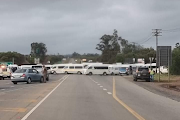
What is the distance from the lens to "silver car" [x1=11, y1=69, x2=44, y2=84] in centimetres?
3225

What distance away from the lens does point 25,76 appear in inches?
1273

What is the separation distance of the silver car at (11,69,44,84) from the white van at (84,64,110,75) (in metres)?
35.4

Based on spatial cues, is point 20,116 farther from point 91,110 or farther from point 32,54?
point 32,54

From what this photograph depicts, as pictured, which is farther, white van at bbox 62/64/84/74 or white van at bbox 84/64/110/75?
white van at bbox 62/64/84/74

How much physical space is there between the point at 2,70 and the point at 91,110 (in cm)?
3366

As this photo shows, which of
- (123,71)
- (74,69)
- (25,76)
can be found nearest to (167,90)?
→ (25,76)

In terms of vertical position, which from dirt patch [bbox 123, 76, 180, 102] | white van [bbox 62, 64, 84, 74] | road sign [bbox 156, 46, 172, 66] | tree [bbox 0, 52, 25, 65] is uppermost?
tree [bbox 0, 52, 25, 65]

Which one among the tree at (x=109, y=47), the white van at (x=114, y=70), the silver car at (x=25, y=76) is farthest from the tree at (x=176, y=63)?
the tree at (x=109, y=47)

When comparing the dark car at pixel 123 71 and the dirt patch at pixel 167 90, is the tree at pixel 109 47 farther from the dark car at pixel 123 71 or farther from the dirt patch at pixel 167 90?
the dirt patch at pixel 167 90

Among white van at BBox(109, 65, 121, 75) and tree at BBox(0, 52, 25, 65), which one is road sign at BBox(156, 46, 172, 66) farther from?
tree at BBox(0, 52, 25, 65)

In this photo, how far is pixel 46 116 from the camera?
37.8 feet

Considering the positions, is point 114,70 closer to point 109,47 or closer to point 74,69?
point 74,69

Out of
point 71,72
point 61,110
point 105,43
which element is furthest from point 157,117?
point 105,43

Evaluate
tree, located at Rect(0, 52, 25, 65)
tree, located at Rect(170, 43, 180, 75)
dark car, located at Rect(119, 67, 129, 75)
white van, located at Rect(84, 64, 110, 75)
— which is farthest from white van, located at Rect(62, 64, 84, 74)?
tree, located at Rect(0, 52, 25, 65)
